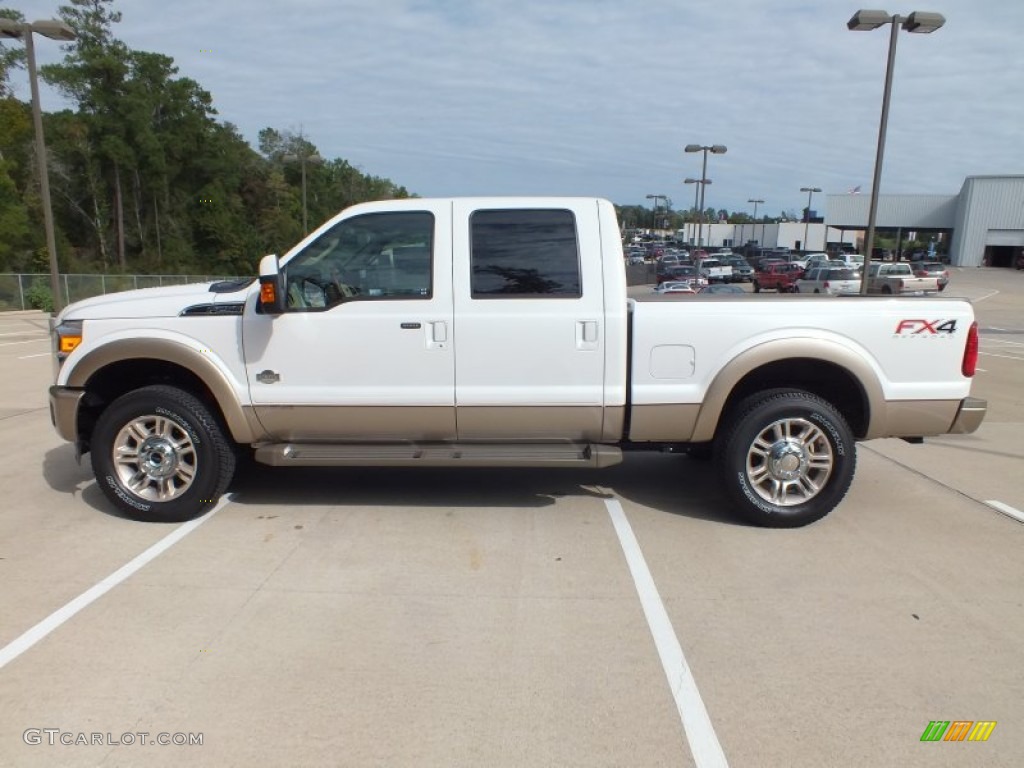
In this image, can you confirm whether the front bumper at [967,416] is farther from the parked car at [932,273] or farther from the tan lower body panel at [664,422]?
the parked car at [932,273]

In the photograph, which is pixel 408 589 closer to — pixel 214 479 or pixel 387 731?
pixel 387 731

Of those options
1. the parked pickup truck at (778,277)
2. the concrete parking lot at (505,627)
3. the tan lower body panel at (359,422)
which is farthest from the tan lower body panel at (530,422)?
the parked pickup truck at (778,277)

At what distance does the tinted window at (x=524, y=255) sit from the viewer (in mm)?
4906

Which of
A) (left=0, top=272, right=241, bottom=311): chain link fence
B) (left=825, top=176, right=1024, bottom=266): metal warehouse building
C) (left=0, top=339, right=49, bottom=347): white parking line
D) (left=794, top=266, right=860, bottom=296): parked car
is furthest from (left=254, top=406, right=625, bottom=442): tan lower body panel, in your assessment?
(left=825, top=176, right=1024, bottom=266): metal warehouse building

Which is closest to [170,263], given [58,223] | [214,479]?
[58,223]

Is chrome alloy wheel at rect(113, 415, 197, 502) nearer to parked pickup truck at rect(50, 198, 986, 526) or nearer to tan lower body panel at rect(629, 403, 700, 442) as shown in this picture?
parked pickup truck at rect(50, 198, 986, 526)

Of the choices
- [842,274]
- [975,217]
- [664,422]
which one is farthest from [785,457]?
[975,217]

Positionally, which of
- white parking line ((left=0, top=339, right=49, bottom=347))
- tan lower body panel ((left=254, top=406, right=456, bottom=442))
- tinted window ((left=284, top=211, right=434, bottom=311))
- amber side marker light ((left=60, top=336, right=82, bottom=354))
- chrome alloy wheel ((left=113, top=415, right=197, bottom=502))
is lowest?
white parking line ((left=0, top=339, right=49, bottom=347))

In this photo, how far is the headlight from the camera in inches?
196

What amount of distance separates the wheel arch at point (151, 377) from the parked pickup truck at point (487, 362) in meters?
0.02

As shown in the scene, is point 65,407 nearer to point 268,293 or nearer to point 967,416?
point 268,293

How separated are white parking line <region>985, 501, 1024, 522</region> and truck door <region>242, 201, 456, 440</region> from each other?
4032 millimetres

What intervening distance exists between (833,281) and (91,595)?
107 feet

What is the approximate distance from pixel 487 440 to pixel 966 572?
2.98 metres
